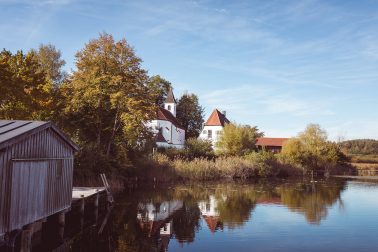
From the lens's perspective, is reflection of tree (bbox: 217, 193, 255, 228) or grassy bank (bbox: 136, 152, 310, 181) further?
grassy bank (bbox: 136, 152, 310, 181)

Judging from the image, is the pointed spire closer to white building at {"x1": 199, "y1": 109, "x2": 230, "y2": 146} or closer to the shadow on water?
white building at {"x1": 199, "y1": 109, "x2": 230, "y2": 146}

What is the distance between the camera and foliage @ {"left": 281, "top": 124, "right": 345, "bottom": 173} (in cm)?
6725

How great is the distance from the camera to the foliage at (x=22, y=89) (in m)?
28.9

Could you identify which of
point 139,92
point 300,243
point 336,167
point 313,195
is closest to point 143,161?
point 139,92

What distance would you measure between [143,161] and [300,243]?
2668cm

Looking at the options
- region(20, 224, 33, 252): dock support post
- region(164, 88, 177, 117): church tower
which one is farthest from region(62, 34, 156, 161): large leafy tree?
region(164, 88, 177, 117): church tower

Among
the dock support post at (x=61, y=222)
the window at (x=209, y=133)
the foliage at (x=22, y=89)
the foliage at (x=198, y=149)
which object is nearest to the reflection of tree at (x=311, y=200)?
the dock support post at (x=61, y=222)

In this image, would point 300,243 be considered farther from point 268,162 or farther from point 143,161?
point 268,162

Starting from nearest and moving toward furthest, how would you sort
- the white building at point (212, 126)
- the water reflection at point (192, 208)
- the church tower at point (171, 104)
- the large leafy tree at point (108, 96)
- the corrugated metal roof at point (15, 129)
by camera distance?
the corrugated metal roof at point (15, 129), the water reflection at point (192, 208), the large leafy tree at point (108, 96), the church tower at point (171, 104), the white building at point (212, 126)

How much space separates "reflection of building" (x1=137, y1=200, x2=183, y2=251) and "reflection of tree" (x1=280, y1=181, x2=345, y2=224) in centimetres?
870

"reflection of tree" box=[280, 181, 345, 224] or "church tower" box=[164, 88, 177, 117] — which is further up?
"church tower" box=[164, 88, 177, 117]

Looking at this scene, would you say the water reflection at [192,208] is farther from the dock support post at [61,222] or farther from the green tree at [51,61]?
the green tree at [51,61]

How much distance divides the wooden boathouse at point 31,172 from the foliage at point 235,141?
4303cm

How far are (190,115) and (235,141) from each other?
30790 millimetres
